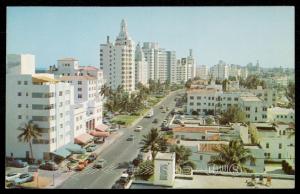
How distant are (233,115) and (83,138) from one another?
1856mm

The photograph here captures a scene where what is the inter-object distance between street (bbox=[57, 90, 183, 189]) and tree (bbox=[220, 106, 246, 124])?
624mm

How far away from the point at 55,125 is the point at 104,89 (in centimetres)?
74

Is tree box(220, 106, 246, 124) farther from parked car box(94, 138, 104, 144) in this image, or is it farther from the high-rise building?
parked car box(94, 138, 104, 144)

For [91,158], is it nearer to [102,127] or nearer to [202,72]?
[102,127]

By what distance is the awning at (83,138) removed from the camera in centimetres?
533

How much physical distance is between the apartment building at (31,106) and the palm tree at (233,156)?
1899mm

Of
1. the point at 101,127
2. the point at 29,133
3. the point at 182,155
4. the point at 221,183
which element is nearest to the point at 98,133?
the point at 101,127

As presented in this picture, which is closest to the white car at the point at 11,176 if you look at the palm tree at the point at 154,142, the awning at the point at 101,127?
the awning at the point at 101,127

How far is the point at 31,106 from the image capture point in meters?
5.11

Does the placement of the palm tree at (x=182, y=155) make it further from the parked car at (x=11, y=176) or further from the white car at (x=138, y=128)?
the parked car at (x=11, y=176)

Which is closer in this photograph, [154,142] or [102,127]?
[154,142]

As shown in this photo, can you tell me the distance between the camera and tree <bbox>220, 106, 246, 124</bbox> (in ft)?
17.6
